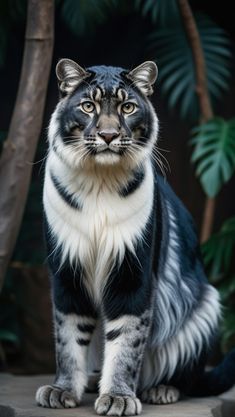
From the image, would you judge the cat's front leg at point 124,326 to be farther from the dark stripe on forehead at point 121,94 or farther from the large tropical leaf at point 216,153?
the large tropical leaf at point 216,153

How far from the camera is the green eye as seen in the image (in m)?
3.86

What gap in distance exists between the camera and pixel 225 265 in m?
6.19

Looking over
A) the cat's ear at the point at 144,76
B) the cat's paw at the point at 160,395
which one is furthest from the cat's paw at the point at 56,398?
the cat's ear at the point at 144,76

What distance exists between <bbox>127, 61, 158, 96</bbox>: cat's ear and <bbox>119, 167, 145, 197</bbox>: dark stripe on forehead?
0.33 meters

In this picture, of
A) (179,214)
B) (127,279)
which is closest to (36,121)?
(179,214)

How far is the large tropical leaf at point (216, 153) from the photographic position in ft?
18.5

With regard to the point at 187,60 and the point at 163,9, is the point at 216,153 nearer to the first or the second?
the point at 187,60

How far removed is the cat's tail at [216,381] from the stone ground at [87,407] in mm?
52

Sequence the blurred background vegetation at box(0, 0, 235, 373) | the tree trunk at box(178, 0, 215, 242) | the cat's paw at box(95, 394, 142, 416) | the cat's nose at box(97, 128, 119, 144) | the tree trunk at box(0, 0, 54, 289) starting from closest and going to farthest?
the cat's nose at box(97, 128, 119, 144)
the cat's paw at box(95, 394, 142, 416)
the tree trunk at box(0, 0, 54, 289)
the tree trunk at box(178, 0, 215, 242)
the blurred background vegetation at box(0, 0, 235, 373)

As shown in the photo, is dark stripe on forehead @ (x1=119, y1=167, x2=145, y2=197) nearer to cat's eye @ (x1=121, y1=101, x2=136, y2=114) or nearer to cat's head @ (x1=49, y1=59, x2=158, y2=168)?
cat's head @ (x1=49, y1=59, x2=158, y2=168)

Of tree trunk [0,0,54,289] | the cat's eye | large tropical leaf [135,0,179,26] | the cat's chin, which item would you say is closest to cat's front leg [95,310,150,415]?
the cat's chin

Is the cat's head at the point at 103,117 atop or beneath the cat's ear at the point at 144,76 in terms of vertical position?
beneath

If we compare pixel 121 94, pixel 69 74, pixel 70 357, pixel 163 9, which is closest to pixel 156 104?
pixel 163 9

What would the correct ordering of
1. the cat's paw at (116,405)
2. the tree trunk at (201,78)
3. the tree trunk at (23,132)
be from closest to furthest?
the cat's paw at (116,405) → the tree trunk at (23,132) → the tree trunk at (201,78)
